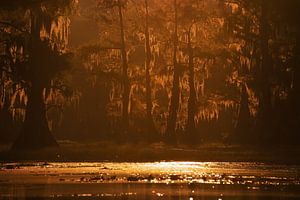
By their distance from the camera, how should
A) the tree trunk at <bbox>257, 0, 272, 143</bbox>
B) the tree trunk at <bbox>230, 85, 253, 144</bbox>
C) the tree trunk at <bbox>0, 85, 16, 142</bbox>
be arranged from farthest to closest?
the tree trunk at <bbox>0, 85, 16, 142</bbox>, the tree trunk at <bbox>230, 85, 253, 144</bbox>, the tree trunk at <bbox>257, 0, 272, 143</bbox>

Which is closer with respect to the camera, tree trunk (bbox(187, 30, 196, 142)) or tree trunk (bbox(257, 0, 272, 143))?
tree trunk (bbox(257, 0, 272, 143))

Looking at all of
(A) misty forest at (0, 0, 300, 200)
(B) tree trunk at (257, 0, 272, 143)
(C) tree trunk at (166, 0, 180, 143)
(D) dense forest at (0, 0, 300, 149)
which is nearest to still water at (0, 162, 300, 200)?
(A) misty forest at (0, 0, 300, 200)

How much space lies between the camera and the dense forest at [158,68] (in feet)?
191

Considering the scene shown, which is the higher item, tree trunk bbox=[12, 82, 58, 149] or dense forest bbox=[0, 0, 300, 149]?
dense forest bbox=[0, 0, 300, 149]

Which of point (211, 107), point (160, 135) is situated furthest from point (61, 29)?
point (211, 107)

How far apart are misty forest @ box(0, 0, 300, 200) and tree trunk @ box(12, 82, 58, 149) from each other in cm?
6

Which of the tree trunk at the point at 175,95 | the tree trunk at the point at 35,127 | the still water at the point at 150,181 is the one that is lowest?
the still water at the point at 150,181

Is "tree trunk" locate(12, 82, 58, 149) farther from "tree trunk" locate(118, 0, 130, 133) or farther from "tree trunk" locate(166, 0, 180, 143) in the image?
"tree trunk" locate(166, 0, 180, 143)

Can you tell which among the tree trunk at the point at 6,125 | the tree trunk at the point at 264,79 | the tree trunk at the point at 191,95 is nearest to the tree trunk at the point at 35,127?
the tree trunk at the point at 6,125

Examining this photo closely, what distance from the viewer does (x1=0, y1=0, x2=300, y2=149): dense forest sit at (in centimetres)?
5825

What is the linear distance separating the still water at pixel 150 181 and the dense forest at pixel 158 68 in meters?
14.6

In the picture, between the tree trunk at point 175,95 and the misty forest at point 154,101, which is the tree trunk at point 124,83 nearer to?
the misty forest at point 154,101

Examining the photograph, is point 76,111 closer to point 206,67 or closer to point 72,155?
point 206,67

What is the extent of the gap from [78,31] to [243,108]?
3410 cm
